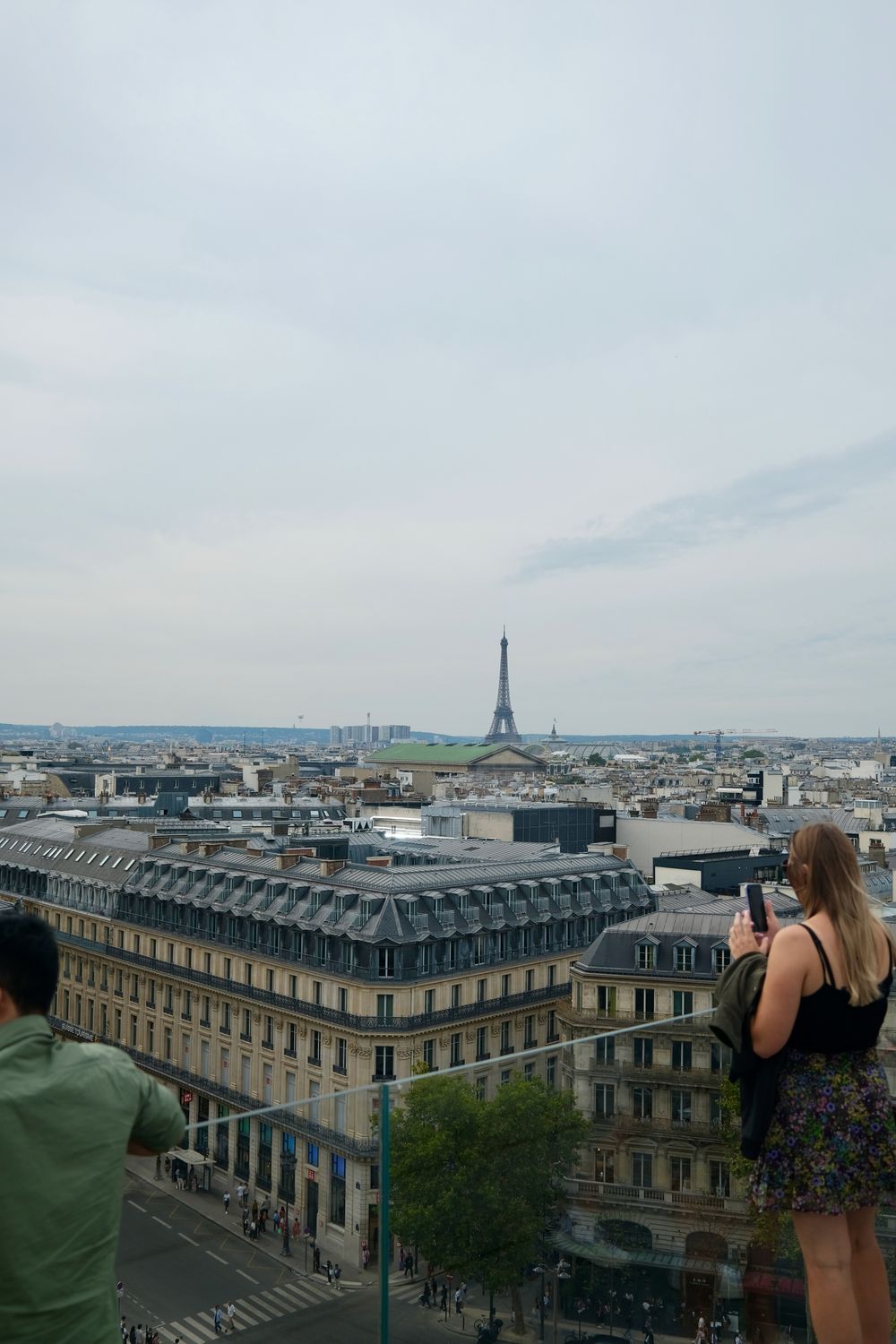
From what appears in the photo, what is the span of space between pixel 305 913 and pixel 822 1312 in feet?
114

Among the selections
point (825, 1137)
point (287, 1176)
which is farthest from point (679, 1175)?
point (287, 1176)

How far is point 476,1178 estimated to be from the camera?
24.2 ft

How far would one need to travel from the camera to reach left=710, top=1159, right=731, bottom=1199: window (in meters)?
7.43

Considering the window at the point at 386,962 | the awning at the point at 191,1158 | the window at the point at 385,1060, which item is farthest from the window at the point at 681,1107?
the window at the point at 385,1060

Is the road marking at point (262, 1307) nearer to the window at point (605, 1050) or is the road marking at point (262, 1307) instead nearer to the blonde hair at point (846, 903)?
the window at point (605, 1050)

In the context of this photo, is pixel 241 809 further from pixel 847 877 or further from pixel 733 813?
pixel 847 877

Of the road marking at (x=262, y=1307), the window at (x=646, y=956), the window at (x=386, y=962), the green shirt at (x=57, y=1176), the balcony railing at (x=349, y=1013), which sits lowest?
the balcony railing at (x=349, y=1013)

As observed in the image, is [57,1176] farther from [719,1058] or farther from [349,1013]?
[349,1013]

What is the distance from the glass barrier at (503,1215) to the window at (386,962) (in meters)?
28.5

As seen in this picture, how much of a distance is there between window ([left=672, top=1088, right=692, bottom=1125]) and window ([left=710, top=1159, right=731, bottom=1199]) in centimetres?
29

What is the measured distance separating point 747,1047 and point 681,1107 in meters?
2.47

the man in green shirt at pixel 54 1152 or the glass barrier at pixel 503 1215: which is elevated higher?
the man in green shirt at pixel 54 1152

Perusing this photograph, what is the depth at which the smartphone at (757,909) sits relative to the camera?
554 centimetres

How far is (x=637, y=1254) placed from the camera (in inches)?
294
